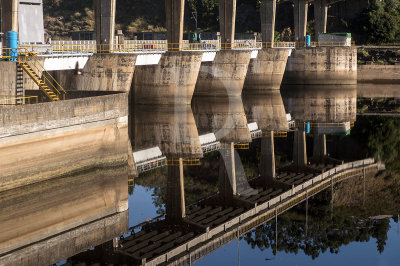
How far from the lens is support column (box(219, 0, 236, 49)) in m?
56.6

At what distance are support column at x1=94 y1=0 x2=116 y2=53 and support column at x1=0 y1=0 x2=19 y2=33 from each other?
324 inches

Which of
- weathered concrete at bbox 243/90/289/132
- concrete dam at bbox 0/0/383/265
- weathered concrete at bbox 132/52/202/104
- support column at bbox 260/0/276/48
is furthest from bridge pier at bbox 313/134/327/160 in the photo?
support column at bbox 260/0/276/48

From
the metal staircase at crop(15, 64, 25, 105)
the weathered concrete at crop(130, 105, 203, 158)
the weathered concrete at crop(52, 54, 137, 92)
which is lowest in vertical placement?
the weathered concrete at crop(130, 105, 203, 158)

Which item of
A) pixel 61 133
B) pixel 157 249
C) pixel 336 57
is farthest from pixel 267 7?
pixel 157 249

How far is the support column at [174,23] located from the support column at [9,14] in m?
14.9

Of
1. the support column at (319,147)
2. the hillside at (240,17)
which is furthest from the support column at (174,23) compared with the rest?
the hillside at (240,17)

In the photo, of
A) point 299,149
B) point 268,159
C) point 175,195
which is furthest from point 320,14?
point 175,195

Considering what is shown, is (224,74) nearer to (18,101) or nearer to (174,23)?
(174,23)

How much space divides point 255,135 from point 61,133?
61.1 ft

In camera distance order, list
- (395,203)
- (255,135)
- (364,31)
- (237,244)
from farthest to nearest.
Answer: (364,31), (255,135), (395,203), (237,244)

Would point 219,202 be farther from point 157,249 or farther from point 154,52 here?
point 154,52

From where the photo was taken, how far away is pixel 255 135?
41688 mm

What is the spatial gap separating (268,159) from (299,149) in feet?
13.8

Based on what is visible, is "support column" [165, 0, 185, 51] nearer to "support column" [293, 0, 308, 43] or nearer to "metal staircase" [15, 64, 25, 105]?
"metal staircase" [15, 64, 25, 105]
